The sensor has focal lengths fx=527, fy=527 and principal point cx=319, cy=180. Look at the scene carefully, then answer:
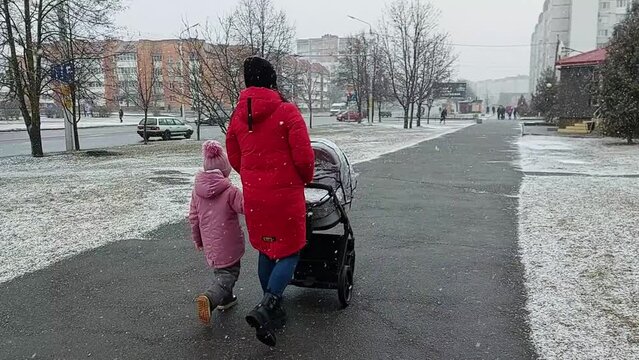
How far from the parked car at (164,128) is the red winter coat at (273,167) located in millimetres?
30567

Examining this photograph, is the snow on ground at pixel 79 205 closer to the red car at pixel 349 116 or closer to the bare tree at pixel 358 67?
the bare tree at pixel 358 67

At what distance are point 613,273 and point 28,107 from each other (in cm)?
2159

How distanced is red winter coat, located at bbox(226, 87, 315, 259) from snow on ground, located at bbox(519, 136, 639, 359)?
75.2 inches

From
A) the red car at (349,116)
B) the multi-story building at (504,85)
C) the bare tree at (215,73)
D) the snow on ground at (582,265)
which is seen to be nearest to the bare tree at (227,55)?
the bare tree at (215,73)

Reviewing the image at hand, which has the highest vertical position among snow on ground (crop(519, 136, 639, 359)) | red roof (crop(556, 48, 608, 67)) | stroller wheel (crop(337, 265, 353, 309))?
red roof (crop(556, 48, 608, 67))

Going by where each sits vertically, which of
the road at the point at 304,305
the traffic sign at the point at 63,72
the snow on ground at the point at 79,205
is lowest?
the snow on ground at the point at 79,205

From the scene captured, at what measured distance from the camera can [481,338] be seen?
12.3ft

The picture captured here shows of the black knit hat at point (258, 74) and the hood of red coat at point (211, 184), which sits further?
the hood of red coat at point (211, 184)

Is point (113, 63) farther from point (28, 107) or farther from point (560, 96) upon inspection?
point (560, 96)

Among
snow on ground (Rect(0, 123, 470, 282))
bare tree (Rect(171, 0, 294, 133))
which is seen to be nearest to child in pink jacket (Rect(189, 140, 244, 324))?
snow on ground (Rect(0, 123, 470, 282))

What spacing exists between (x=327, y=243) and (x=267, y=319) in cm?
105

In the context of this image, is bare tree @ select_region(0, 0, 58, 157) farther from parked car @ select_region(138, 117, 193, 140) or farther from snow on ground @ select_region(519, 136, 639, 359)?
snow on ground @ select_region(519, 136, 639, 359)

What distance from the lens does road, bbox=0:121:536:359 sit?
361 cm

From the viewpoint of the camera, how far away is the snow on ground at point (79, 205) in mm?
6254
